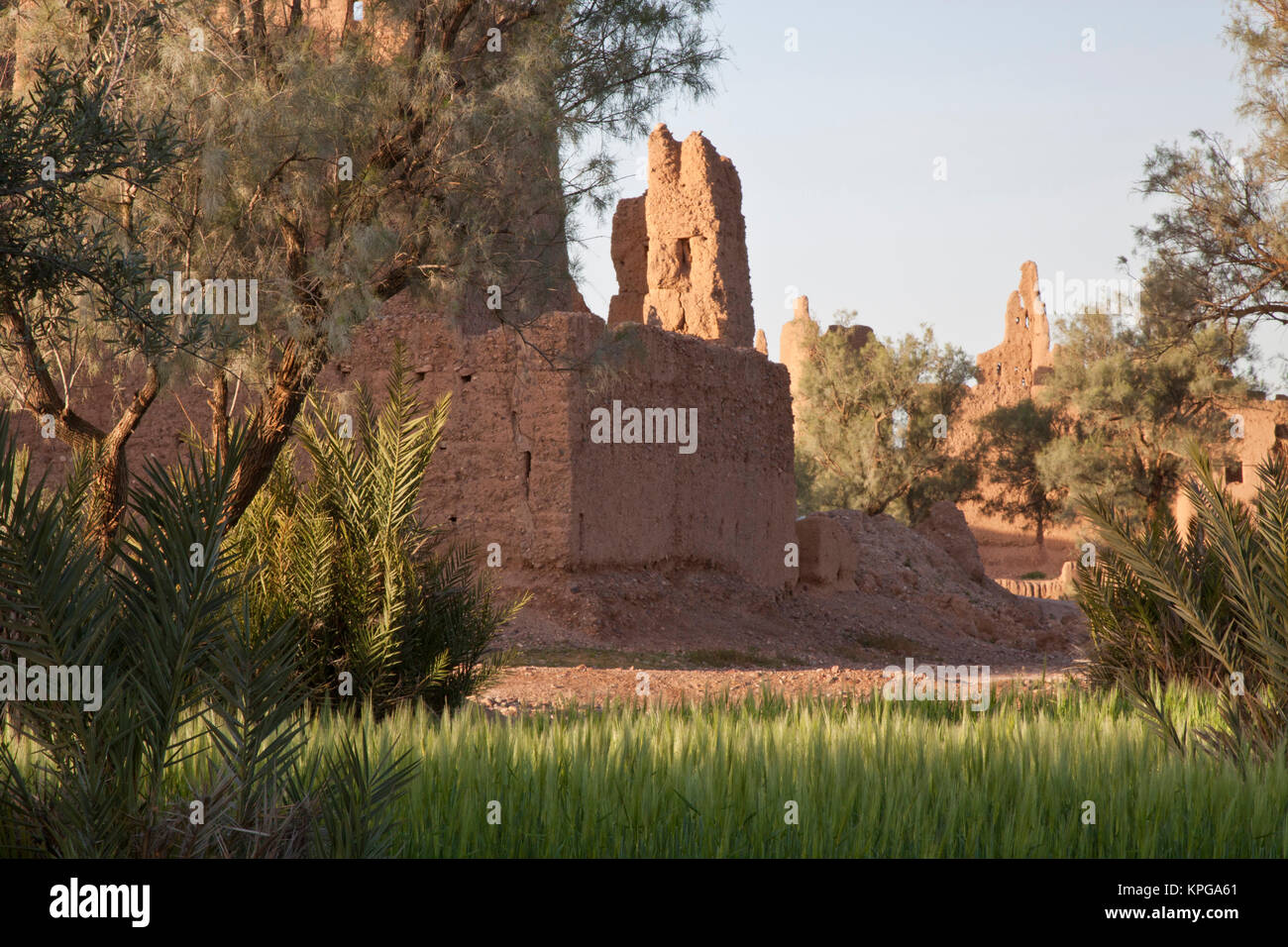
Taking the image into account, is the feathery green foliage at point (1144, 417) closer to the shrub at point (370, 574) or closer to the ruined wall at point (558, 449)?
the ruined wall at point (558, 449)

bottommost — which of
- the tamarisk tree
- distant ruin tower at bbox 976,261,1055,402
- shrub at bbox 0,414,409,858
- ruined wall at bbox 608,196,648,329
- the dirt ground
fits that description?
the dirt ground

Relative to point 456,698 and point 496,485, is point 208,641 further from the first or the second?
point 496,485

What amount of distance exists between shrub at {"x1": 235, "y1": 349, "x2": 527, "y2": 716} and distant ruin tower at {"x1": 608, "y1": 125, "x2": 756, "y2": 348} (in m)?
14.9

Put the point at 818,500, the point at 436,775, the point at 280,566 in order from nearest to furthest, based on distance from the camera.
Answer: the point at 436,775, the point at 280,566, the point at 818,500

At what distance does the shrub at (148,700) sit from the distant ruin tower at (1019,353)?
5656 centimetres

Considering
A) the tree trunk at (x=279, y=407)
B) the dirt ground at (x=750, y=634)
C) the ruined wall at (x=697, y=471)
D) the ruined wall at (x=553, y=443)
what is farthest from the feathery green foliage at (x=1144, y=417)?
the tree trunk at (x=279, y=407)

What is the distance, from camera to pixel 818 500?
123 feet

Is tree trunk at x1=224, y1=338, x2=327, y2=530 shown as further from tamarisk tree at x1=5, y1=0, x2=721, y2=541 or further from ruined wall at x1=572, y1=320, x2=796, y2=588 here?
ruined wall at x1=572, y1=320, x2=796, y2=588

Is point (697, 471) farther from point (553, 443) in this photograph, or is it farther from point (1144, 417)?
point (1144, 417)

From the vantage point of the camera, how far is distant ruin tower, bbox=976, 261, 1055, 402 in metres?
59.4

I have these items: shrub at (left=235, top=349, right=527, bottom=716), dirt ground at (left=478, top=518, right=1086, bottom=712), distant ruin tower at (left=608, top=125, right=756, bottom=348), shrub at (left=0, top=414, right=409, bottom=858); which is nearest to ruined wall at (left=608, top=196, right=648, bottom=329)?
distant ruin tower at (left=608, top=125, right=756, bottom=348)

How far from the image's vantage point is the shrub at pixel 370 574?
6418 mm
